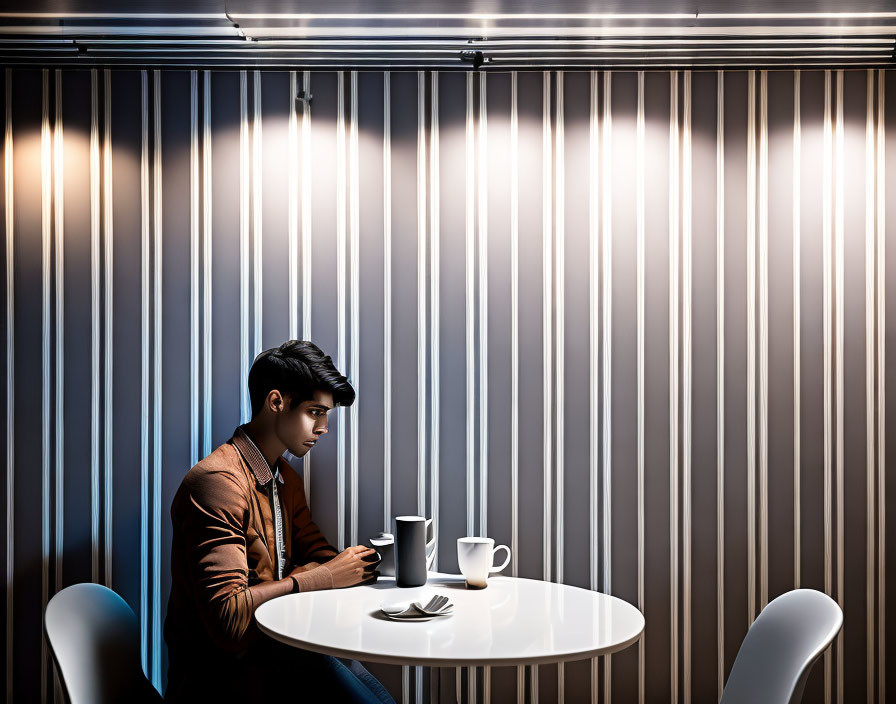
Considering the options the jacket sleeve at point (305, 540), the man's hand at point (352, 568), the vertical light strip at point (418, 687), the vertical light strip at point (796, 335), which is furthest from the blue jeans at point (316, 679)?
the vertical light strip at point (796, 335)

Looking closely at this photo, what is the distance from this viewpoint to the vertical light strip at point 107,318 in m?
2.50

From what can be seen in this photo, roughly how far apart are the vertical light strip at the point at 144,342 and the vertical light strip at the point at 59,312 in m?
0.27

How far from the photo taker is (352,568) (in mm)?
2066

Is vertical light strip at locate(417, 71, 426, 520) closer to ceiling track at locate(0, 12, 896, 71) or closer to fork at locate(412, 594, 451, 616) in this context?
ceiling track at locate(0, 12, 896, 71)

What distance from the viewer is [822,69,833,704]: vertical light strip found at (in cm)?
248

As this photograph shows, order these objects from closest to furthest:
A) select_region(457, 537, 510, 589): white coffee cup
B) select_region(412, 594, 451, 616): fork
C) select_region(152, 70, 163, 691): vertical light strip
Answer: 1. select_region(412, 594, 451, 616): fork
2. select_region(457, 537, 510, 589): white coffee cup
3. select_region(152, 70, 163, 691): vertical light strip

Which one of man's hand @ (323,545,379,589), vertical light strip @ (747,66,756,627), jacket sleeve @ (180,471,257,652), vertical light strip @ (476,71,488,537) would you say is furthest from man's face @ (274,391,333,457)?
vertical light strip @ (747,66,756,627)

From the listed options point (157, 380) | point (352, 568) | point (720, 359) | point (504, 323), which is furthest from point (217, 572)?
point (720, 359)

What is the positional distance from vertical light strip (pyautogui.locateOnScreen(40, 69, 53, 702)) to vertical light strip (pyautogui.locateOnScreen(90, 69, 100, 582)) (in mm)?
149

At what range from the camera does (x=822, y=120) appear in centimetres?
252

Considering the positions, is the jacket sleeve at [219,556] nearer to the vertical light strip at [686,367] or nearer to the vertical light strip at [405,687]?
the vertical light strip at [405,687]

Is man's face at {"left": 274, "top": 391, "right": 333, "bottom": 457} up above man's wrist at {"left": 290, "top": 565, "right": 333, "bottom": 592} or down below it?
above

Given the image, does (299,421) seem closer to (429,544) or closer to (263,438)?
(263,438)

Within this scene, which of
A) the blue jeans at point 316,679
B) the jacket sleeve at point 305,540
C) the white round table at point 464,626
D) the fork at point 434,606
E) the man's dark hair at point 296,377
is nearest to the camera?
the white round table at point 464,626
